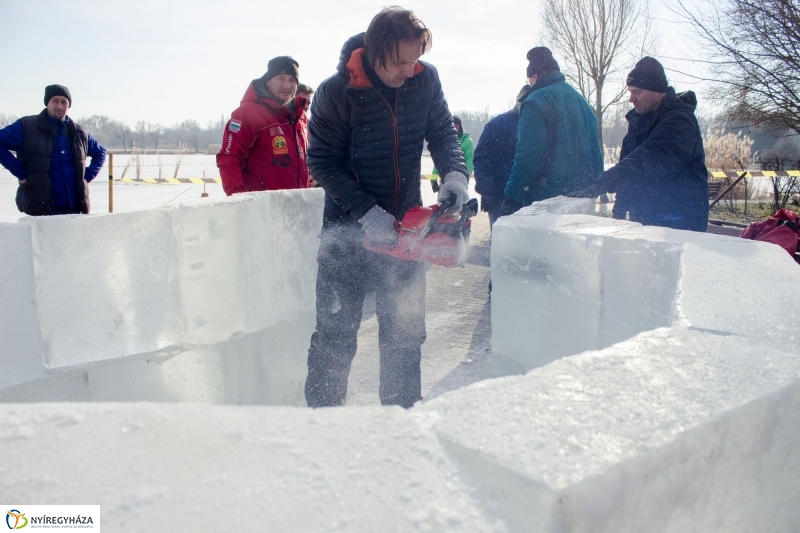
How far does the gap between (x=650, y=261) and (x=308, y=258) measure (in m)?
1.73

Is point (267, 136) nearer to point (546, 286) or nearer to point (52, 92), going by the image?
point (52, 92)

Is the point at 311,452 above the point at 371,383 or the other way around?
above

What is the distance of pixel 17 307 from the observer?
227 centimetres

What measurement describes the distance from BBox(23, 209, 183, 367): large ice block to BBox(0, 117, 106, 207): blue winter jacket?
9.91 ft

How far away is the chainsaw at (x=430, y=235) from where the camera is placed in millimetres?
2732

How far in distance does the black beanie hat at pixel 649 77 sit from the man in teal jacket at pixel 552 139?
16.4 inches

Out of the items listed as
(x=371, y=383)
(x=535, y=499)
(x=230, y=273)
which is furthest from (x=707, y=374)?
(x=371, y=383)

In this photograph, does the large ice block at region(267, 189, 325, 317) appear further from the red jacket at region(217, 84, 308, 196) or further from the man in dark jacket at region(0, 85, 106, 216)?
the man in dark jacket at region(0, 85, 106, 216)

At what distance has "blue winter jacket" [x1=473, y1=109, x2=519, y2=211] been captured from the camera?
4.95 m

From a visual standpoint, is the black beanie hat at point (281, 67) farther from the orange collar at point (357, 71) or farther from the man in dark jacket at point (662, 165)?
the man in dark jacket at point (662, 165)

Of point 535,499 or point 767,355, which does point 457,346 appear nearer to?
point 767,355

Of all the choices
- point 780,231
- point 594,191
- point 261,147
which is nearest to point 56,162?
point 261,147

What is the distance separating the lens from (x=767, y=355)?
1.28 m

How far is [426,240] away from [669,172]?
1.68 meters
